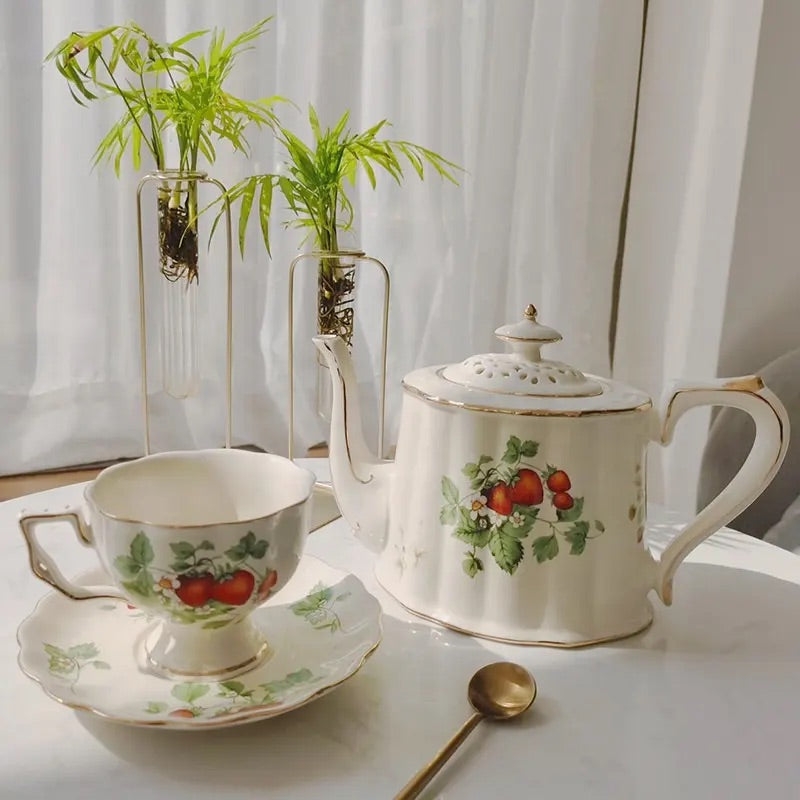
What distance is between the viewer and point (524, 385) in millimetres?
583

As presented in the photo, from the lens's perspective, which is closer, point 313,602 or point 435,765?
point 435,765

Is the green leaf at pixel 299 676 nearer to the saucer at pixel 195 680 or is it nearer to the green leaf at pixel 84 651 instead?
the saucer at pixel 195 680

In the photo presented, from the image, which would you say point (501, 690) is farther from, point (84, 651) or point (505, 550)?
point (84, 651)

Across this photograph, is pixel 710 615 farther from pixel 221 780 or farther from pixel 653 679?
pixel 221 780

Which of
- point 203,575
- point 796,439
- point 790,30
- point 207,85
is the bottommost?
point 796,439

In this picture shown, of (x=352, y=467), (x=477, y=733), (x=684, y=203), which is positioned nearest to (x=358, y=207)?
(x=684, y=203)

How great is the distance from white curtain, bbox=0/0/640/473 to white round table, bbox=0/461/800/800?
2.60 ft

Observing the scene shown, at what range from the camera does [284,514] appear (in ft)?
1.61

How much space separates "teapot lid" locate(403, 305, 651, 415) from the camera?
1.86 feet

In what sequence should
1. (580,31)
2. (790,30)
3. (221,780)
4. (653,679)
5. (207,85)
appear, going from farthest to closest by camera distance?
(580,31), (790,30), (207,85), (653,679), (221,780)

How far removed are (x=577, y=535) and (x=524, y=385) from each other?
0.10 meters

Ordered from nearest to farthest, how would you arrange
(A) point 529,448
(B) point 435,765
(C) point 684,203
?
(B) point 435,765
(A) point 529,448
(C) point 684,203

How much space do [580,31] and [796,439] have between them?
75 centimetres

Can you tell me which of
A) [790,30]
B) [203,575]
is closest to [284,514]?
[203,575]
